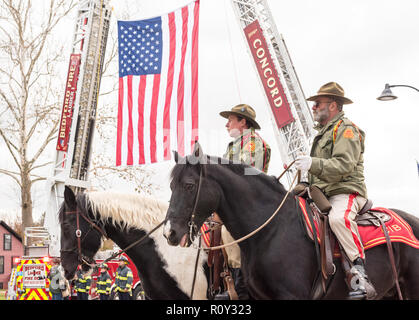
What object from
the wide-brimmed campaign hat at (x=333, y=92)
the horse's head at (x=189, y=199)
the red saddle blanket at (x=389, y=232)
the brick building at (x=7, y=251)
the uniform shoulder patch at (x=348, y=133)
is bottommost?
the brick building at (x=7, y=251)

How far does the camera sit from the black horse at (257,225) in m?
4.13

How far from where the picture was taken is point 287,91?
989 inches

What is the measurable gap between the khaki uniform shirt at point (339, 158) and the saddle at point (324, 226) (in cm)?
19

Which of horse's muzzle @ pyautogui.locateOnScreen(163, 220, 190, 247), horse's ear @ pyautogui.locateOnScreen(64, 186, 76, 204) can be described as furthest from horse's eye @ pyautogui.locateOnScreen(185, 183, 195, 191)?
horse's ear @ pyautogui.locateOnScreen(64, 186, 76, 204)

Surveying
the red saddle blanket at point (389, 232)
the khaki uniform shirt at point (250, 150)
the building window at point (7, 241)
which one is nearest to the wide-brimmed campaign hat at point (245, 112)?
the khaki uniform shirt at point (250, 150)

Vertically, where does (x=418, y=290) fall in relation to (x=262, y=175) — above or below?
below

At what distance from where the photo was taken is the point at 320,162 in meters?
4.47

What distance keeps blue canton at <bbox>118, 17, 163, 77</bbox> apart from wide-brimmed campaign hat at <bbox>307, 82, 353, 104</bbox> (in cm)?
732

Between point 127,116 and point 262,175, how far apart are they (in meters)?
7.32

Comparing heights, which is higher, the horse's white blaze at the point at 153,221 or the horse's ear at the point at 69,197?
the horse's ear at the point at 69,197

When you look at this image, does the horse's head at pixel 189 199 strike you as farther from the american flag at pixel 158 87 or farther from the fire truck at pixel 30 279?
the fire truck at pixel 30 279
